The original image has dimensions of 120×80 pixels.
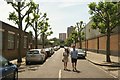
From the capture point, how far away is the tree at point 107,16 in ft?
96.0

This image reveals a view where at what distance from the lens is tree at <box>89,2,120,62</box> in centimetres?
2925

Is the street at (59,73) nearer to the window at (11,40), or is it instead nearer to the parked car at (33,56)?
the parked car at (33,56)

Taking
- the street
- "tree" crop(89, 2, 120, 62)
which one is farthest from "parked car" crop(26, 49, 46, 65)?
"tree" crop(89, 2, 120, 62)

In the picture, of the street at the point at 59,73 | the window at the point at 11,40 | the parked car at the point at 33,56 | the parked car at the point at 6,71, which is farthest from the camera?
the window at the point at 11,40

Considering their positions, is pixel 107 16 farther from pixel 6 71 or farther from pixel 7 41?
pixel 6 71

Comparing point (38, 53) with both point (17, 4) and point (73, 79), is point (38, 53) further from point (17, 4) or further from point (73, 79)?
point (73, 79)

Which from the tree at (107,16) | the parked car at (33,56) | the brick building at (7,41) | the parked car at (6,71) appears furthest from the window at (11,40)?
the parked car at (6,71)

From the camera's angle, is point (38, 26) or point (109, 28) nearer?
point (109, 28)

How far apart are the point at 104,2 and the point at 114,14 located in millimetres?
1688

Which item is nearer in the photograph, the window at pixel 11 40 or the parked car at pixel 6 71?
the parked car at pixel 6 71

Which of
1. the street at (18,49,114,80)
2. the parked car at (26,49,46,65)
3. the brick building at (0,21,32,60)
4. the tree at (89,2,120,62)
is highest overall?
the tree at (89,2,120,62)

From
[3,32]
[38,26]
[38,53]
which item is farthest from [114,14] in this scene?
[38,26]

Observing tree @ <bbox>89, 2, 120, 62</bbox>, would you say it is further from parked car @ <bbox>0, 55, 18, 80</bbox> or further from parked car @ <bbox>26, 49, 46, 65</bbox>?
parked car @ <bbox>0, 55, 18, 80</bbox>

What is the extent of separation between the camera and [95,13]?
1224 inches
